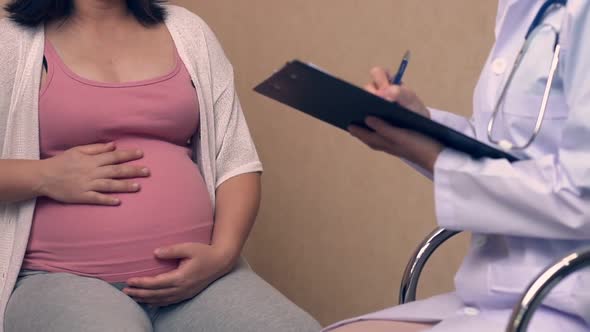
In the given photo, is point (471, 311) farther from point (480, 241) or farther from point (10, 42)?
point (10, 42)

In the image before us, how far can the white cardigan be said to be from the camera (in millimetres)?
1655

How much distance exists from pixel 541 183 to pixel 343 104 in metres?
0.27

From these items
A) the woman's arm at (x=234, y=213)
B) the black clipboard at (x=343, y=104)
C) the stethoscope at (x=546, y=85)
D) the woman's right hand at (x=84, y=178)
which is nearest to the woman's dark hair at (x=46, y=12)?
the woman's right hand at (x=84, y=178)

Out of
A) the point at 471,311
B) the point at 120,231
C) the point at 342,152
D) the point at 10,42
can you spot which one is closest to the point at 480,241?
the point at 471,311

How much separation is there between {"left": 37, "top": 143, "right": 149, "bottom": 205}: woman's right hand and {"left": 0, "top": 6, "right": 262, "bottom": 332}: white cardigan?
77 mm

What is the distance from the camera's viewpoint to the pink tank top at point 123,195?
1.62 metres

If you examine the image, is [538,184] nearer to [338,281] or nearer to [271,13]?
[338,281]

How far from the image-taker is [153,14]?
6.33 feet

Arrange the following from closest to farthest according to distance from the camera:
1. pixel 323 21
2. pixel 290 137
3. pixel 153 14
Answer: pixel 153 14 → pixel 323 21 → pixel 290 137

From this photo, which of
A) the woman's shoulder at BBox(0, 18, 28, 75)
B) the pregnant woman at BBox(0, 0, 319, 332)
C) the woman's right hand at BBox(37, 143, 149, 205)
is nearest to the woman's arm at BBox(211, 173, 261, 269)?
the pregnant woman at BBox(0, 0, 319, 332)

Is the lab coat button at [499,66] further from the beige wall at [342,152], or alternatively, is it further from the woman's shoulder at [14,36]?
the woman's shoulder at [14,36]

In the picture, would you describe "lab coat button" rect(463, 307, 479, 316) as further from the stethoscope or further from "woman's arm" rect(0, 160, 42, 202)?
"woman's arm" rect(0, 160, 42, 202)

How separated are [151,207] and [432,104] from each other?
2.95ft

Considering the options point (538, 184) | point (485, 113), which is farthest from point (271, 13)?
point (538, 184)
